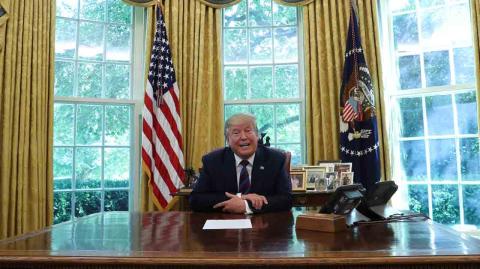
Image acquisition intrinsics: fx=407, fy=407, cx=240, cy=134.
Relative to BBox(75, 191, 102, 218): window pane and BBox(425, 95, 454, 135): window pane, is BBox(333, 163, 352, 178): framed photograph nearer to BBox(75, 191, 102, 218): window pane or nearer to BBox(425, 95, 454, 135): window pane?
BBox(425, 95, 454, 135): window pane

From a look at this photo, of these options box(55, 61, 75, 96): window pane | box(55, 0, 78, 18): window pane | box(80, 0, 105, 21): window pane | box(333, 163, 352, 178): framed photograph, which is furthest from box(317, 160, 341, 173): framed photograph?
box(55, 0, 78, 18): window pane

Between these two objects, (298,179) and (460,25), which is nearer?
(298,179)

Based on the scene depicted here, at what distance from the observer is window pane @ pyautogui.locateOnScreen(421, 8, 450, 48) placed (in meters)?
3.80

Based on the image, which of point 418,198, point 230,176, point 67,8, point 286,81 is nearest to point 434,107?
point 418,198

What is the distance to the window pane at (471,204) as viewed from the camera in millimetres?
3604

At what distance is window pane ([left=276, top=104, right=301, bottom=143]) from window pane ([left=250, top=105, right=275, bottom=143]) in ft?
0.21

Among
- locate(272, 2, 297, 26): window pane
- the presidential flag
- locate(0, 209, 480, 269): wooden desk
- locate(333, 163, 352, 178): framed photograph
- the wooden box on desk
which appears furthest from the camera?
locate(272, 2, 297, 26): window pane

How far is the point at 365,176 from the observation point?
3598mm

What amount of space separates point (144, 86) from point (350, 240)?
3203 mm

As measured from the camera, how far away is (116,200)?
13.1ft

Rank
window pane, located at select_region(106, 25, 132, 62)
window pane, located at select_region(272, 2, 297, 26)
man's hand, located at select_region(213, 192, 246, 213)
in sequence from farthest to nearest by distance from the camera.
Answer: window pane, located at select_region(272, 2, 297, 26) < window pane, located at select_region(106, 25, 132, 62) < man's hand, located at select_region(213, 192, 246, 213)

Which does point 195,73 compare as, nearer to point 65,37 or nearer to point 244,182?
point 65,37

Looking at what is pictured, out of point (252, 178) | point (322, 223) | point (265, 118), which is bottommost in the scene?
point (322, 223)

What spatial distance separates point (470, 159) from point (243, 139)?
2494 millimetres
